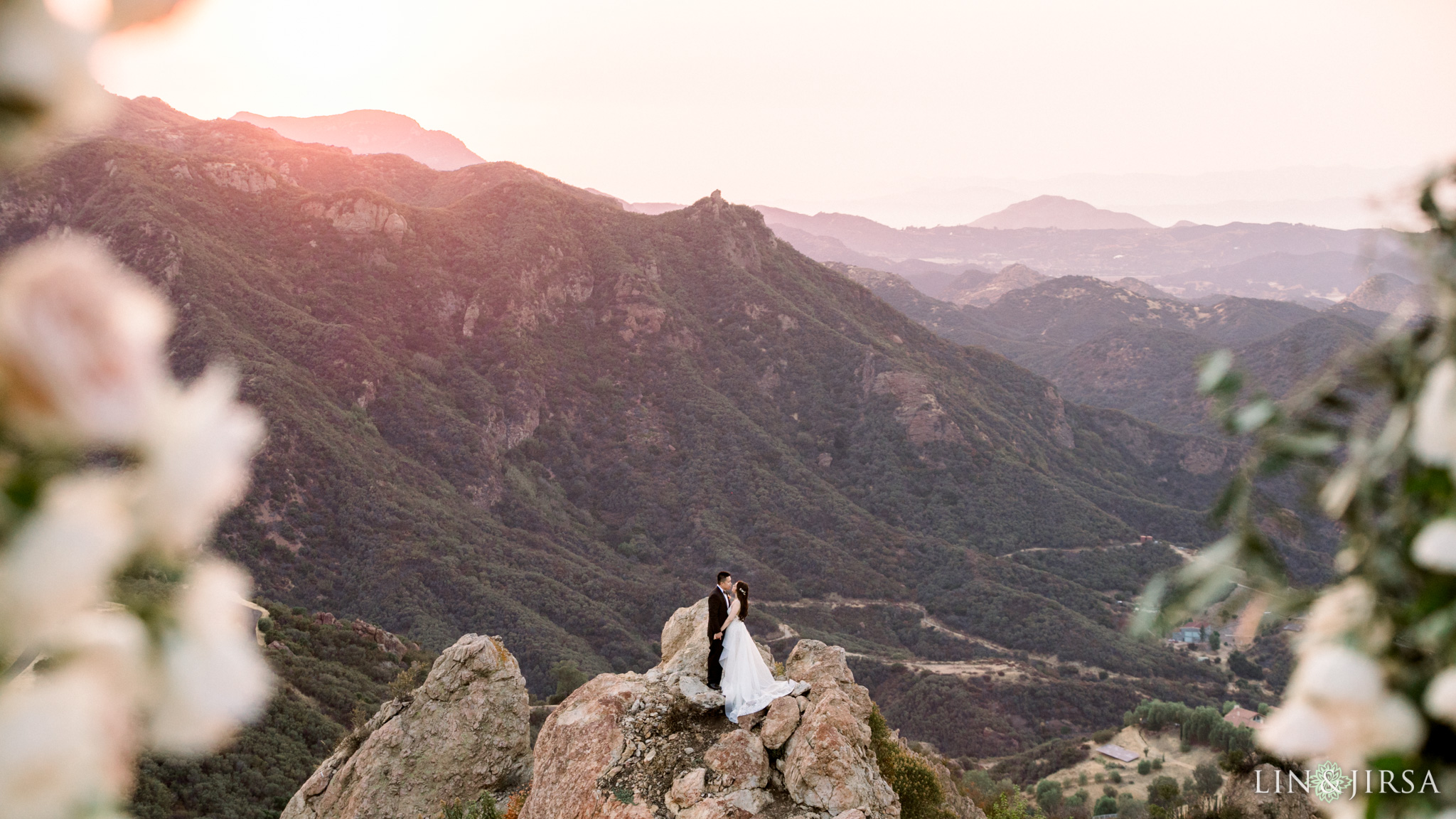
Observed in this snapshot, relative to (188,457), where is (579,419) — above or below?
below

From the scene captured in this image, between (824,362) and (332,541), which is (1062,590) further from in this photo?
(332,541)

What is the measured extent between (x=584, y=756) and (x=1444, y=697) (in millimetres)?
11056

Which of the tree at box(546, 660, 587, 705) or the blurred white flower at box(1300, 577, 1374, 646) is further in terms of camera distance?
the tree at box(546, 660, 587, 705)

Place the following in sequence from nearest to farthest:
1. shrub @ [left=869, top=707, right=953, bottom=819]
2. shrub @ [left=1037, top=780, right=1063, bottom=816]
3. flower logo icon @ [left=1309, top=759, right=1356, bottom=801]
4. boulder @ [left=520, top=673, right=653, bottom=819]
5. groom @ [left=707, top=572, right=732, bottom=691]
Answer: flower logo icon @ [left=1309, top=759, right=1356, bottom=801], boulder @ [left=520, top=673, right=653, bottom=819], groom @ [left=707, top=572, right=732, bottom=691], shrub @ [left=869, top=707, right=953, bottom=819], shrub @ [left=1037, top=780, right=1063, bottom=816]

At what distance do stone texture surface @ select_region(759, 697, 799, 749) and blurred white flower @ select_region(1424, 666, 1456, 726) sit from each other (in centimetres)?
1002

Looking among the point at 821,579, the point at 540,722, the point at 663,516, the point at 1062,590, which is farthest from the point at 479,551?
the point at 1062,590

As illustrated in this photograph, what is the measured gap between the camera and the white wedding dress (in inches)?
444

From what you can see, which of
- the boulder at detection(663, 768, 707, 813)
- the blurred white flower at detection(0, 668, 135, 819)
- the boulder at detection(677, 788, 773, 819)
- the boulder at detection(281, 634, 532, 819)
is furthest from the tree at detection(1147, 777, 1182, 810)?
the blurred white flower at detection(0, 668, 135, 819)

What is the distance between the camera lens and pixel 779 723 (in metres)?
10.5

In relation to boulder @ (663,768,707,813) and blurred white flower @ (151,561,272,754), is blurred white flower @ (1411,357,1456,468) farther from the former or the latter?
boulder @ (663,768,707,813)

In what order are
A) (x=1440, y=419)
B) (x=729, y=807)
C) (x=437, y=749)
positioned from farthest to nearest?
(x=437, y=749), (x=729, y=807), (x=1440, y=419)

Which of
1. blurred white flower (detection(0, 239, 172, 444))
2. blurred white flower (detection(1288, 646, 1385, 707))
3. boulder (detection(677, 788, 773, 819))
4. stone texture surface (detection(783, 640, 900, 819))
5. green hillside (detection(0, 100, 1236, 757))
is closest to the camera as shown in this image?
blurred white flower (detection(0, 239, 172, 444))

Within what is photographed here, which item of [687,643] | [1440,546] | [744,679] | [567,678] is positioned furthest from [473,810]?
[567,678]

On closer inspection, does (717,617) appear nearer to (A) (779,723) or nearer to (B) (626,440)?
(A) (779,723)
